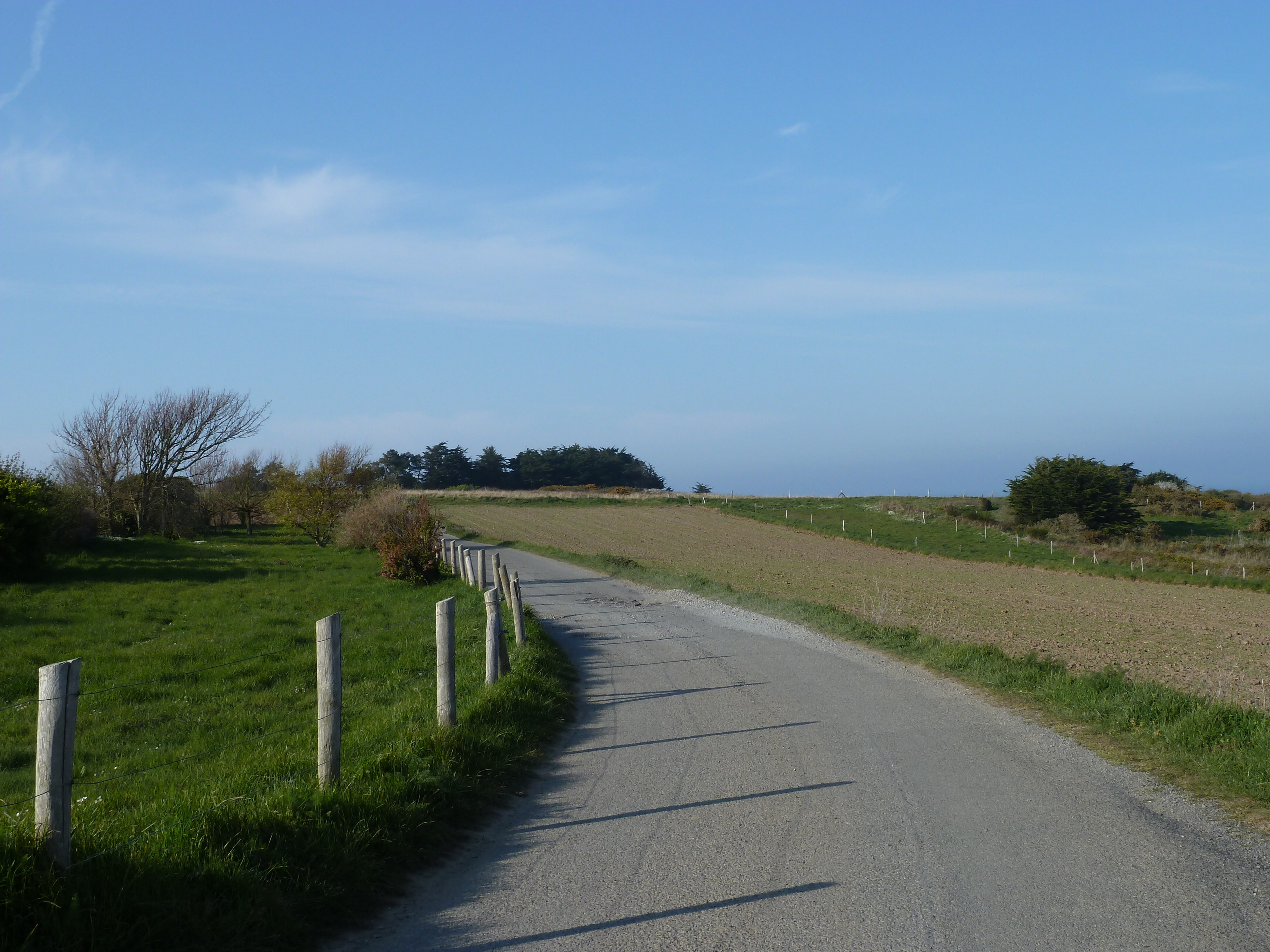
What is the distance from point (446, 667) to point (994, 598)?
22799 millimetres

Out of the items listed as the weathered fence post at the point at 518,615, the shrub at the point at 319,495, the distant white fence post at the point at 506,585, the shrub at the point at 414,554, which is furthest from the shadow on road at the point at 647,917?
the shrub at the point at 319,495

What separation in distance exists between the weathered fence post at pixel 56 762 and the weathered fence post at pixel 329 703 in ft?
6.31

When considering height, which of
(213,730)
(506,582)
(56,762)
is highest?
(56,762)

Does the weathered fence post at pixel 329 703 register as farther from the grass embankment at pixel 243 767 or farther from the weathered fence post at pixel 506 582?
the weathered fence post at pixel 506 582

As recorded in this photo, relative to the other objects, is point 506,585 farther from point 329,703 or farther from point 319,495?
point 319,495

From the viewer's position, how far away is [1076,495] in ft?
197

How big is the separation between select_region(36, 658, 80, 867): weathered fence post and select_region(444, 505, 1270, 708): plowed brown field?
9950 millimetres

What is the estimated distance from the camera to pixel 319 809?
5.47m

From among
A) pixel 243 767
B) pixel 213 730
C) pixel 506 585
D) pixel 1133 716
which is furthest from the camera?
pixel 506 585

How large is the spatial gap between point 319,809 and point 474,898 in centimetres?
119

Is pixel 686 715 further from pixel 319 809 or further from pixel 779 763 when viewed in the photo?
pixel 319 809

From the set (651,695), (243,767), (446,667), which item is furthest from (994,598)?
(243,767)

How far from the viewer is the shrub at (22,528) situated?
24.2 meters

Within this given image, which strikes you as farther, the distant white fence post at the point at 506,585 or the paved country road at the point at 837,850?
the distant white fence post at the point at 506,585
